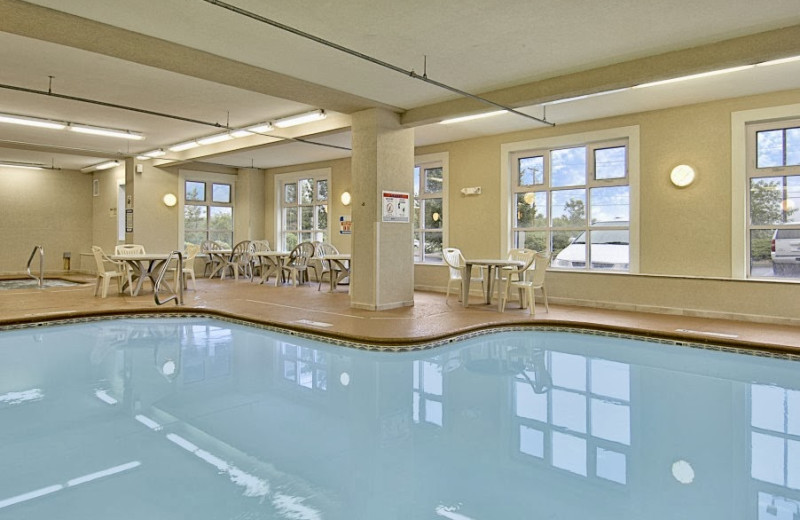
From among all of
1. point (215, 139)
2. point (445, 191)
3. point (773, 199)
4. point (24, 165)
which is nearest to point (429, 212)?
point (445, 191)

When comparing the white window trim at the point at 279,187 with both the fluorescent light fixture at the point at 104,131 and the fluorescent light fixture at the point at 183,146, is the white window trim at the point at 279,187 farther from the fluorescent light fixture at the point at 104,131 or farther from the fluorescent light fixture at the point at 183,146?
the fluorescent light fixture at the point at 104,131

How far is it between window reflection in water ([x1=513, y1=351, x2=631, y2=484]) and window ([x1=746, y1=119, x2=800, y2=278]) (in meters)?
3.30

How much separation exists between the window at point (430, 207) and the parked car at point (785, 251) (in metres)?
4.94

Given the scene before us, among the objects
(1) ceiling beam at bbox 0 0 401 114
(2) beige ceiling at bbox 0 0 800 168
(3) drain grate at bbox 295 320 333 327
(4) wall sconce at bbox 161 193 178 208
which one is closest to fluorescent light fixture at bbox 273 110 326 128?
(2) beige ceiling at bbox 0 0 800 168

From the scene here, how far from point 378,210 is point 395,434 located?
416 centimetres

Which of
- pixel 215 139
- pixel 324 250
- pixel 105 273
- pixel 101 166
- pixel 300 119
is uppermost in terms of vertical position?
pixel 101 166

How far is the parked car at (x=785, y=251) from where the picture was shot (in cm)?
607

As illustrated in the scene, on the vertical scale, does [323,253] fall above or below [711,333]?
above

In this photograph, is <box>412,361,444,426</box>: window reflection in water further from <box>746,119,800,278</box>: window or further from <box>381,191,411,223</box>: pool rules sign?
<box>746,119,800,278</box>: window

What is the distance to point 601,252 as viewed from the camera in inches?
298

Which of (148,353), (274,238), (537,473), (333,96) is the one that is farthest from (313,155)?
(537,473)

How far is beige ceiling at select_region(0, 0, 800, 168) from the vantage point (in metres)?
3.87

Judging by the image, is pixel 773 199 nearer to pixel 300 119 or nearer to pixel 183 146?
pixel 300 119

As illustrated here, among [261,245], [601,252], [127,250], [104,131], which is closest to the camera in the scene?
[601,252]
